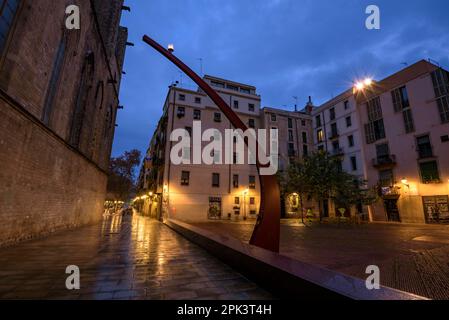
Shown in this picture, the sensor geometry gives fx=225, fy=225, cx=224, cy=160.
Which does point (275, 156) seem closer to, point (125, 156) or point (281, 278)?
point (125, 156)

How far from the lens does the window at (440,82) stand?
20325 mm

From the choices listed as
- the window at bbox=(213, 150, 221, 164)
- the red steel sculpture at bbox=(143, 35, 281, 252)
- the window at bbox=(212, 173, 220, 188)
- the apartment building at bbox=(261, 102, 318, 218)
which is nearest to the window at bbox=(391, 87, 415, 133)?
the apartment building at bbox=(261, 102, 318, 218)

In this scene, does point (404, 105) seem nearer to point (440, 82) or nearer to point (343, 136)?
point (440, 82)

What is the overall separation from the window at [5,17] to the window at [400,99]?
29.8m

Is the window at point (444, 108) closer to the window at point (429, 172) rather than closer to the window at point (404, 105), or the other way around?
the window at point (404, 105)

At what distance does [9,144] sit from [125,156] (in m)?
30.2

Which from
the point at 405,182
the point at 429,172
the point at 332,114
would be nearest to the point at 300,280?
the point at 429,172

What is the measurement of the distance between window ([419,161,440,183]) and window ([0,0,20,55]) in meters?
29.1

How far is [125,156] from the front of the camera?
114ft

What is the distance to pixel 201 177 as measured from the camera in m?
27.7

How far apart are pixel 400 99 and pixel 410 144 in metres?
4.95

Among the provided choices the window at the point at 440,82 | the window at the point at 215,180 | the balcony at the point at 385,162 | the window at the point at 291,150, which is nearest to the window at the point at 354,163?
the balcony at the point at 385,162

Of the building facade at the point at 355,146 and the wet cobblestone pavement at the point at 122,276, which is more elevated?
the building facade at the point at 355,146
